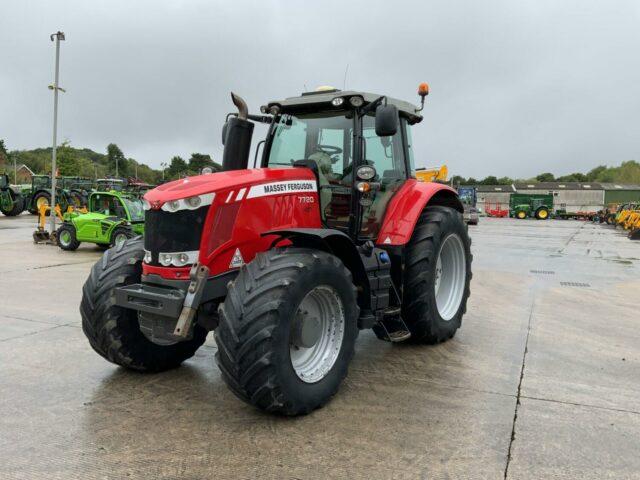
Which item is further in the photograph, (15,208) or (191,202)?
(15,208)

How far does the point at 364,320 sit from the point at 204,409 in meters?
1.30

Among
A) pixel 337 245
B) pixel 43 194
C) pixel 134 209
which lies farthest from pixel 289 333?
pixel 43 194

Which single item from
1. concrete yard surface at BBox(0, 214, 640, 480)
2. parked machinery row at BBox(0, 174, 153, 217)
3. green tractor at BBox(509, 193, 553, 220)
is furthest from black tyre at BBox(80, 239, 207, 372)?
green tractor at BBox(509, 193, 553, 220)

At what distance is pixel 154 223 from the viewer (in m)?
3.37

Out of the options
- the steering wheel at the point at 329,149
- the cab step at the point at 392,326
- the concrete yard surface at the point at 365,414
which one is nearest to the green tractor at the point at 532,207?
the concrete yard surface at the point at 365,414

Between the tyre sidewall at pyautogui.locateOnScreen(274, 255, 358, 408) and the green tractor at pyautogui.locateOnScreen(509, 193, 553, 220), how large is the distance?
147 ft

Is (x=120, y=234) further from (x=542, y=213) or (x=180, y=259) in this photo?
(x=542, y=213)

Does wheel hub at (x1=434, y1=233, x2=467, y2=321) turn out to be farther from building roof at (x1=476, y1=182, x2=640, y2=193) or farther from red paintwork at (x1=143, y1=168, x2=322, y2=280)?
building roof at (x1=476, y1=182, x2=640, y2=193)

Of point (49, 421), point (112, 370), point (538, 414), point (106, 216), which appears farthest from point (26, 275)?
point (538, 414)

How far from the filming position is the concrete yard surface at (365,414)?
2676mm

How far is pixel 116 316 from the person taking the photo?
3.62 meters

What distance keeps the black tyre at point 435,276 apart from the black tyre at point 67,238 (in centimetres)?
1041

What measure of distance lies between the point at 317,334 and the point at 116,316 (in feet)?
4.88

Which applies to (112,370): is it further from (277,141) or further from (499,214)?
(499,214)
